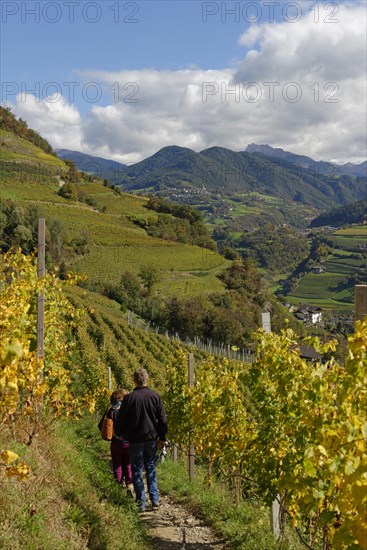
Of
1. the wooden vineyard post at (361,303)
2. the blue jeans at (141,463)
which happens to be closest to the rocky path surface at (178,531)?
the blue jeans at (141,463)

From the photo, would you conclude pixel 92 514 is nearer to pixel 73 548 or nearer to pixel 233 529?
pixel 73 548

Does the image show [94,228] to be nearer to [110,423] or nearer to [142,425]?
[110,423]

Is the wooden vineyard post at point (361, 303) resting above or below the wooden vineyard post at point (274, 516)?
above

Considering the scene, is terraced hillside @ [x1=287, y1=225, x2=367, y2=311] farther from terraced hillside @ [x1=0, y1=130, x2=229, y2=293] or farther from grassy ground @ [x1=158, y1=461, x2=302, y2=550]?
grassy ground @ [x1=158, y1=461, x2=302, y2=550]

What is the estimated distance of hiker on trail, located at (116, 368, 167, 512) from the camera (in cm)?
585

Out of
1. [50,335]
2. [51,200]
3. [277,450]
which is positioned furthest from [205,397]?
[51,200]

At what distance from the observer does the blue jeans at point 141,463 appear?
19.6 ft

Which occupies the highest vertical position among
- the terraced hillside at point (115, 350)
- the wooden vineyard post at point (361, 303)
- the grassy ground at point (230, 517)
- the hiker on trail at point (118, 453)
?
the wooden vineyard post at point (361, 303)

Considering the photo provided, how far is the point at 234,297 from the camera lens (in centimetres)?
7162

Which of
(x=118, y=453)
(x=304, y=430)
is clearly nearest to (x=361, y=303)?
(x=304, y=430)

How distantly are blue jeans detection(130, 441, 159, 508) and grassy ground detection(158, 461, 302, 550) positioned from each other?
35.8 inches

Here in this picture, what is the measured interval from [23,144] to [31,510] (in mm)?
109858

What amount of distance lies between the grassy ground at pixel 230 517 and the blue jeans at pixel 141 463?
910 mm

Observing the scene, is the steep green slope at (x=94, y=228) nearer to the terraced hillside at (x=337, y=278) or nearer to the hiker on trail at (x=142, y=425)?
the terraced hillside at (x=337, y=278)
